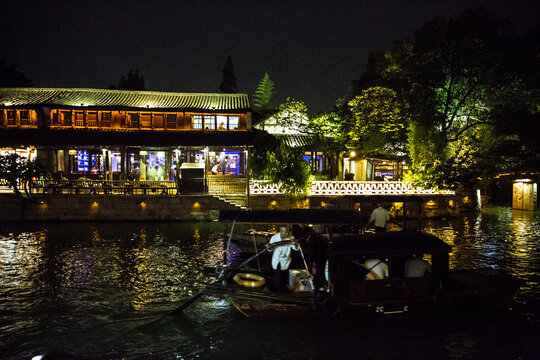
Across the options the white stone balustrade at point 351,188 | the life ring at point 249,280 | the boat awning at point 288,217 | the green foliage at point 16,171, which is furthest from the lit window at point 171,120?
the life ring at point 249,280

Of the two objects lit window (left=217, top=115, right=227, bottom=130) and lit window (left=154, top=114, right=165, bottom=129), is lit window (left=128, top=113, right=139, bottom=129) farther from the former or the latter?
lit window (left=217, top=115, right=227, bottom=130)

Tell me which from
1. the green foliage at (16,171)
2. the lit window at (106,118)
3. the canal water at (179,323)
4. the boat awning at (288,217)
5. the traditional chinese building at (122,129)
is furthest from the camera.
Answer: the lit window at (106,118)

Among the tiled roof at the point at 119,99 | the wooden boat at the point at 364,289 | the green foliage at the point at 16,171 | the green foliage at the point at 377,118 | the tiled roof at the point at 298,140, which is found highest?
the tiled roof at the point at 119,99

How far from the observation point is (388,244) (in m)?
8.50

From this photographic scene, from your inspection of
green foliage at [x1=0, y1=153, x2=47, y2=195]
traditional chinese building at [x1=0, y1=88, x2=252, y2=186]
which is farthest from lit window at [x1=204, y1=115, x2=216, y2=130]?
green foliage at [x1=0, y1=153, x2=47, y2=195]

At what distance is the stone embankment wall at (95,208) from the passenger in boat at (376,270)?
16659mm

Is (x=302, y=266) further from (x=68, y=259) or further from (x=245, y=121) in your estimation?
(x=245, y=121)

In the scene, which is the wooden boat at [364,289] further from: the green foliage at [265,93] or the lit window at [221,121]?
the green foliage at [265,93]

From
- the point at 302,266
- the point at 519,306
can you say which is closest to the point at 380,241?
the point at 302,266

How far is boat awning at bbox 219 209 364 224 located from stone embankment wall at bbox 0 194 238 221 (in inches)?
573

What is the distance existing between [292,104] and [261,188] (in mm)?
9706

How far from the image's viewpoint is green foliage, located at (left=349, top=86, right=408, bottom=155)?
27969 millimetres

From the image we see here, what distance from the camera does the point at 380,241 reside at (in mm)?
8664

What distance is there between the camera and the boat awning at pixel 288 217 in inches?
371
